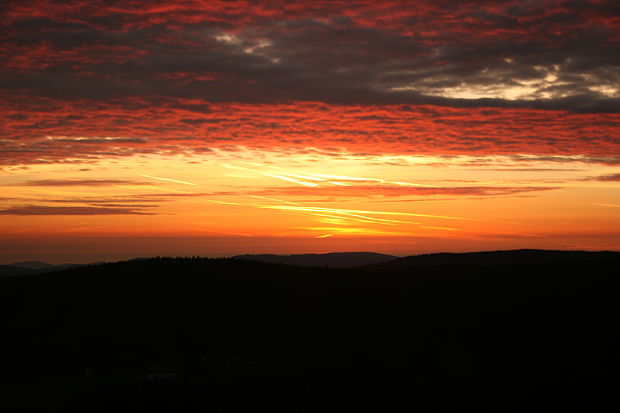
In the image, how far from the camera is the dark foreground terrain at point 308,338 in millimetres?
18859

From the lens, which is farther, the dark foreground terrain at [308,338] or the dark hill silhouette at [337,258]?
the dark hill silhouette at [337,258]

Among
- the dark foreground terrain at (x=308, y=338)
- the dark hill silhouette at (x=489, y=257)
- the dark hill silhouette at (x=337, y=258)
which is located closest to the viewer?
the dark foreground terrain at (x=308, y=338)

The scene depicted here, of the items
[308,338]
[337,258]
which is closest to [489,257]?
[308,338]

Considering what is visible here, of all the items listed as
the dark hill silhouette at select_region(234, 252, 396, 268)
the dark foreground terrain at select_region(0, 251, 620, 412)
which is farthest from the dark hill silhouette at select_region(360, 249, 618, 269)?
the dark hill silhouette at select_region(234, 252, 396, 268)

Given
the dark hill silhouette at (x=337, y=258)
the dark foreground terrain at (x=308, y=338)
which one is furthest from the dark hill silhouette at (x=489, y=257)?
the dark hill silhouette at (x=337, y=258)

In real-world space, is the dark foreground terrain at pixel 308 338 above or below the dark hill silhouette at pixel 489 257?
below

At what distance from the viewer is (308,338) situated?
29.2 meters

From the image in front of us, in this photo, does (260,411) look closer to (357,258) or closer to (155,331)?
(155,331)

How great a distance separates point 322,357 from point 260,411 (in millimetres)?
6149

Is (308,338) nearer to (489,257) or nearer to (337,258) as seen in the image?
(489,257)

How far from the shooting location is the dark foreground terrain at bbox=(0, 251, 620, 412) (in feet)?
61.9

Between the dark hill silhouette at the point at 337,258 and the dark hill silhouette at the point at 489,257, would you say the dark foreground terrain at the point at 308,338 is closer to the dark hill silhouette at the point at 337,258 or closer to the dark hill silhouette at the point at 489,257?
the dark hill silhouette at the point at 489,257

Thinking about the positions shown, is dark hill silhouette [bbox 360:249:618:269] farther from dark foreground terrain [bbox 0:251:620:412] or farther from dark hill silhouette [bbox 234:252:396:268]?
dark hill silhouette [bbox 234:252:396:268]

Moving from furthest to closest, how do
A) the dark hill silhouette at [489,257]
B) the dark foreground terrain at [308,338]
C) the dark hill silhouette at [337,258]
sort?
the dark hill silhouette at [337,258] → the dark hill silhouette at [489,257] → the dark foreground terrain at [308,338]
